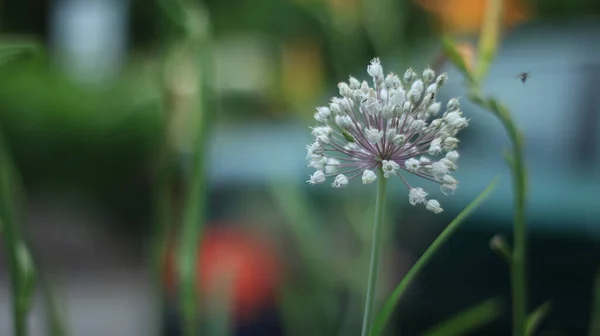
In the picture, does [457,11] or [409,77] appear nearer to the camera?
[409,77]

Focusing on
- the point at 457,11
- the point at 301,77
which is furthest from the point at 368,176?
the point at 301,77

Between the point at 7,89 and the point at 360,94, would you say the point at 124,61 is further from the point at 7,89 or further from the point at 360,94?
the point at 360,94

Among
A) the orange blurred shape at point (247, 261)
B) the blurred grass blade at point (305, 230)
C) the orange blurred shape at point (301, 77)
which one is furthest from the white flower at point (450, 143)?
the orange blurred shape at point (247, 261)

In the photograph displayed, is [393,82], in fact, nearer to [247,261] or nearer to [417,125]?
[417,125]

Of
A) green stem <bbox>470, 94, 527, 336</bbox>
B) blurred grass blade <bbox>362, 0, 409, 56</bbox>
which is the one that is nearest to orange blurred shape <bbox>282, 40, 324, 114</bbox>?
blurred grass blade <bbox>362, 0, 409, 56</bbox>

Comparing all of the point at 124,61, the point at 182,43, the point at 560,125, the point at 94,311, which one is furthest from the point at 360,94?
the point at 124,61

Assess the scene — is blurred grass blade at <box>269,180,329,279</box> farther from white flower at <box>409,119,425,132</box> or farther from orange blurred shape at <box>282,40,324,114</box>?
white flower at <box>409,119,425,132</box>

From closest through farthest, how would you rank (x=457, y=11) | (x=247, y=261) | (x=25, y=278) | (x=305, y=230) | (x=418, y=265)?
(x=418, y=265), (x=25, y=278), (x=305, y=230), (x=457, y=11), (x=247, y=261)
